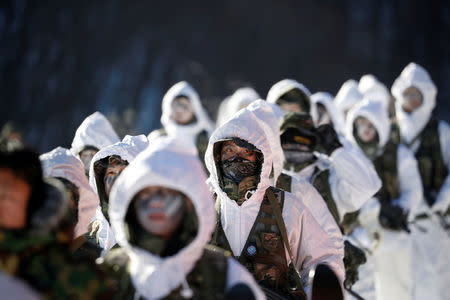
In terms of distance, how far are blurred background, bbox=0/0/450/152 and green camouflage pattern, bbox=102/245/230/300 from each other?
17.2 m

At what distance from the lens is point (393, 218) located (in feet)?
22.0

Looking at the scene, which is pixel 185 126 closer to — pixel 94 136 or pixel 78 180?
pixel 94 136

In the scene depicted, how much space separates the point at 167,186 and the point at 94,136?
3544 mm

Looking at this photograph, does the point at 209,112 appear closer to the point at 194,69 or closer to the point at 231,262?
the point at 194,69

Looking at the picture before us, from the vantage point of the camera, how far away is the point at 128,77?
24359 mm

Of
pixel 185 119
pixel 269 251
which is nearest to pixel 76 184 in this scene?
pixel 269 251

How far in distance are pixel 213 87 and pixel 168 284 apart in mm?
20041

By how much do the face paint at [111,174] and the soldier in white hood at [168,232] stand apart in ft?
5.47

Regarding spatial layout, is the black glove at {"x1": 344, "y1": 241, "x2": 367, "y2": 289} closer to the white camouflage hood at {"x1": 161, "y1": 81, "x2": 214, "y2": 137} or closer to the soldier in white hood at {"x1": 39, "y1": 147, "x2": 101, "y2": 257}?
the soldier in white hood at {"x1": 39, "y1": 147, "x2": 101, "y2": 257}

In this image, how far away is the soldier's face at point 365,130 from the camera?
23.9ft

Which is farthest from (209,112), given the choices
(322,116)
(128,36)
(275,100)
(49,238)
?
(49,238)

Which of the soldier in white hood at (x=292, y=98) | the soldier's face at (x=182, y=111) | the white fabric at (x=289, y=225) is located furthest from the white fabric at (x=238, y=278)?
the soldier's face at (x=182, y=111)

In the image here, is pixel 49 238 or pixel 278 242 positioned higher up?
pixel 49 238

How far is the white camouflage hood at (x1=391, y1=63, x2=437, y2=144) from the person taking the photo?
806cm
